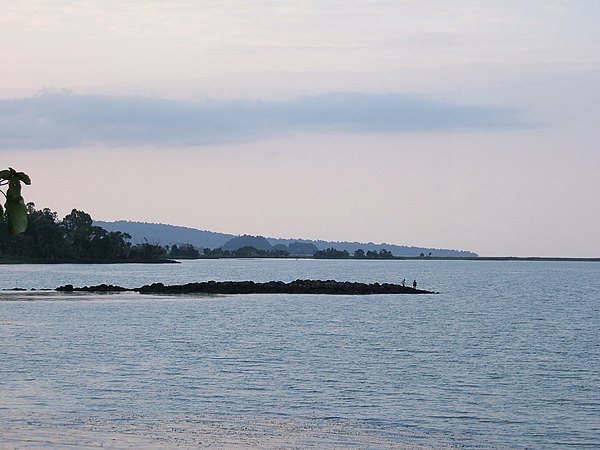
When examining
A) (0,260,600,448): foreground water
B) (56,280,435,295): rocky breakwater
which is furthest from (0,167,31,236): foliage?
(56,280,435,295): rocky breakwater

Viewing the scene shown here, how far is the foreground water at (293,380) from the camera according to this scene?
29.1m

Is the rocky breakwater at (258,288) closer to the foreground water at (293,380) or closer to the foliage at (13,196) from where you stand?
the foreground water at (293,380)

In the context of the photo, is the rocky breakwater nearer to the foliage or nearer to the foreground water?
the foreground water

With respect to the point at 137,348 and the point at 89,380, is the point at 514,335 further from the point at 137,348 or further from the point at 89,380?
the point at 89,380

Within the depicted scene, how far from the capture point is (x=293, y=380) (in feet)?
139

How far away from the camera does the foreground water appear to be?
95.6 feet

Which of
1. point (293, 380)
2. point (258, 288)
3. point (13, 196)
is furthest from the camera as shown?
point (258, 288)

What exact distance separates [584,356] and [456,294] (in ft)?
300

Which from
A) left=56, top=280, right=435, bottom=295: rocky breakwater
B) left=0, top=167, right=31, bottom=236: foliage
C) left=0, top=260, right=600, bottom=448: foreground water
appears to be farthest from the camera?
left=56, top=280, right=435, bottom=295: rocky breakwater

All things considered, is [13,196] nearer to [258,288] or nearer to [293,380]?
[293,380]

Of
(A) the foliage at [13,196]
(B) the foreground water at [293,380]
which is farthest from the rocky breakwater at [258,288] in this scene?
(A) the foliage at [13,196]

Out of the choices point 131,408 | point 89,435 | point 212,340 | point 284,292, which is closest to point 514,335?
point 212,340

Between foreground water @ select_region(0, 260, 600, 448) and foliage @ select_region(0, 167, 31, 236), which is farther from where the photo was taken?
foreground water @ select_region(0, 260, 600, 448)

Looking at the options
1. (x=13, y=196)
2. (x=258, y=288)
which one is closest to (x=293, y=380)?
(x=13, y=196)
